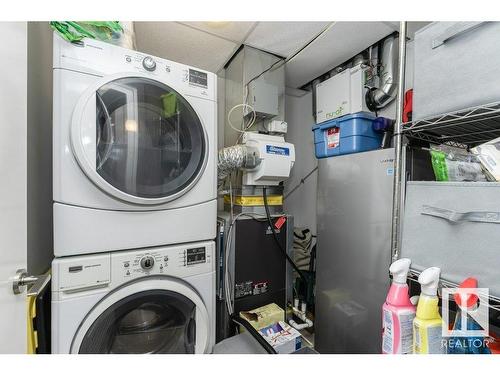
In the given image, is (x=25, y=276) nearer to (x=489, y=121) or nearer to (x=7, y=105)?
(x=7, y=105)

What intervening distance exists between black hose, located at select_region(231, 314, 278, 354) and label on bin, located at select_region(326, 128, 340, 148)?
1255 mm

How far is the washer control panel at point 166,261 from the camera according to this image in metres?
0.93

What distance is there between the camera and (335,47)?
66.6 inches

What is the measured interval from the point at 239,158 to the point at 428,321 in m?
1.14

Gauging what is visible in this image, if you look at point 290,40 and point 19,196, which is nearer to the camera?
→ point 19,196

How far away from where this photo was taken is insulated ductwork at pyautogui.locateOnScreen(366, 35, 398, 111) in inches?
63.0

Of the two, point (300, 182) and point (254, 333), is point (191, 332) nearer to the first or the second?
point (254, 333)

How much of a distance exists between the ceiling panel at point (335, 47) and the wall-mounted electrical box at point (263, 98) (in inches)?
14.7

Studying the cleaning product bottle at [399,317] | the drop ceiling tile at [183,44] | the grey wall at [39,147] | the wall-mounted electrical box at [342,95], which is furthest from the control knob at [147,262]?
the wall-mounted electrical box at [342,95]
